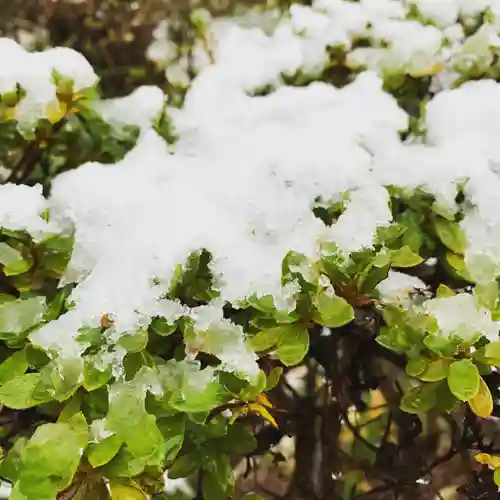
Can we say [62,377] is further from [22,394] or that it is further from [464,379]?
[464,379]

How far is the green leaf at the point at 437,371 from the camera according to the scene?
90 cm

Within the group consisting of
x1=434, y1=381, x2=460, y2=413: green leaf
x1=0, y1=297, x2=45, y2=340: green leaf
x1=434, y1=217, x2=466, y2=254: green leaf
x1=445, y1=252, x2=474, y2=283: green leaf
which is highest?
x1=434, y1=217, x2=466, y2=254: green leaf

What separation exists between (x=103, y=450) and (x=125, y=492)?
0.07 metres

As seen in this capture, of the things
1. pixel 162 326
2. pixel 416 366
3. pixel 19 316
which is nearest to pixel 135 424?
pixel 162 326

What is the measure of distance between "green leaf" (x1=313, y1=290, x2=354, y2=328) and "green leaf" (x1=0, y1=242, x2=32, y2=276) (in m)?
0.44

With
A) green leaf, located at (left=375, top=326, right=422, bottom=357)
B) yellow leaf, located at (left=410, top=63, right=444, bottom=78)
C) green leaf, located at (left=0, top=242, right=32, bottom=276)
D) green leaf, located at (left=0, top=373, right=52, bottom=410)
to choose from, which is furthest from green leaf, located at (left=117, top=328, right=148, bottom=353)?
yellow leaf, located at (left=410, top=63, right=444, bottom=78)

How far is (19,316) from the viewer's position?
97cm

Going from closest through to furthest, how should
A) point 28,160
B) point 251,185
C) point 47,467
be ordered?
point 47,467, point 251,185, point 28,160

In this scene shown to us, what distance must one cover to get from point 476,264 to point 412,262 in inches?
4.0

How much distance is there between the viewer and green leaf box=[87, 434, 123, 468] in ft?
2.62

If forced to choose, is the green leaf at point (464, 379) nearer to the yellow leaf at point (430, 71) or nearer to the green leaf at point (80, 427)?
the green leaf at point (80, 427)

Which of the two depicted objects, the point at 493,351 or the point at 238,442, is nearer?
the point at 493,351

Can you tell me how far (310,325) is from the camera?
36.9 inches

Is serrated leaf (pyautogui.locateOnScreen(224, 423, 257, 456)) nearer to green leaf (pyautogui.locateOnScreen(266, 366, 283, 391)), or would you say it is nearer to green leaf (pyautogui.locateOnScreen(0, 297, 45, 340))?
green leaf (pyautogui.locateOnScreen(266, 366, 283, 391))
